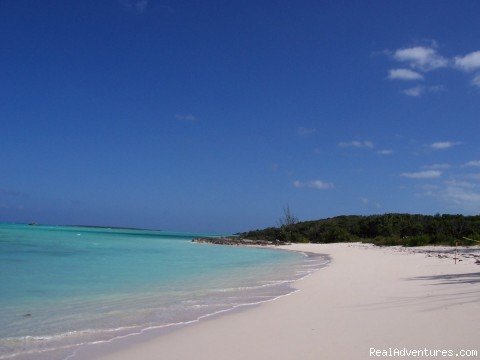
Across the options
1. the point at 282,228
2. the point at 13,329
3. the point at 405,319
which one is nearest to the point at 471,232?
the point at 282,228

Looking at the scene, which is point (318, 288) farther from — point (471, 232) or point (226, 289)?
point (471, 232)

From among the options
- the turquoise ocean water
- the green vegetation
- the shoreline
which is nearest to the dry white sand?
the shoreline

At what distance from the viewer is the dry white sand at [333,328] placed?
4.66m

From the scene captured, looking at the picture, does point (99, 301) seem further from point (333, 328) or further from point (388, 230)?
point (388, 230)

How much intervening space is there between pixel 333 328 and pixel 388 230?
38234 mm

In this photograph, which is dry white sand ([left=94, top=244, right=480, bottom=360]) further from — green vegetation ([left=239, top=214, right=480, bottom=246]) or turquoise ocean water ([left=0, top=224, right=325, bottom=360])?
green vegetation ([left=239, top=214, right=480, bottom=246])

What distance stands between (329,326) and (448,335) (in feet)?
4.80

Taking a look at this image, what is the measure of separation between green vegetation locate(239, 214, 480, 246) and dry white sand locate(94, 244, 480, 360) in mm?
22879

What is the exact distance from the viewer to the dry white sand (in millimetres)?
4656

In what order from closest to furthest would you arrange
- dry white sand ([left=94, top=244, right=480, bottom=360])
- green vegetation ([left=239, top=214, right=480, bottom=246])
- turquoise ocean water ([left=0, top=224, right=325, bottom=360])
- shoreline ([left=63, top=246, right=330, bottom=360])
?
1. dry white sand ([left=94, top=244, right=480, bottom=360])
2. shoreline ([left=63, top=246, right=330, bottom=360])
3. turquoise ocean water ([left=0, top=224, right=325, bottom=360])
4. green vegetation ([left=239, top=214, right=480, bottom=246])

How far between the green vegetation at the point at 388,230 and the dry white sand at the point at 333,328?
22.9 metres

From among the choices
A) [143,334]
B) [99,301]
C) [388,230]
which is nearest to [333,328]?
[143,334]

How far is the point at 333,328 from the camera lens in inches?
217

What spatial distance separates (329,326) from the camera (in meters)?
5.63
